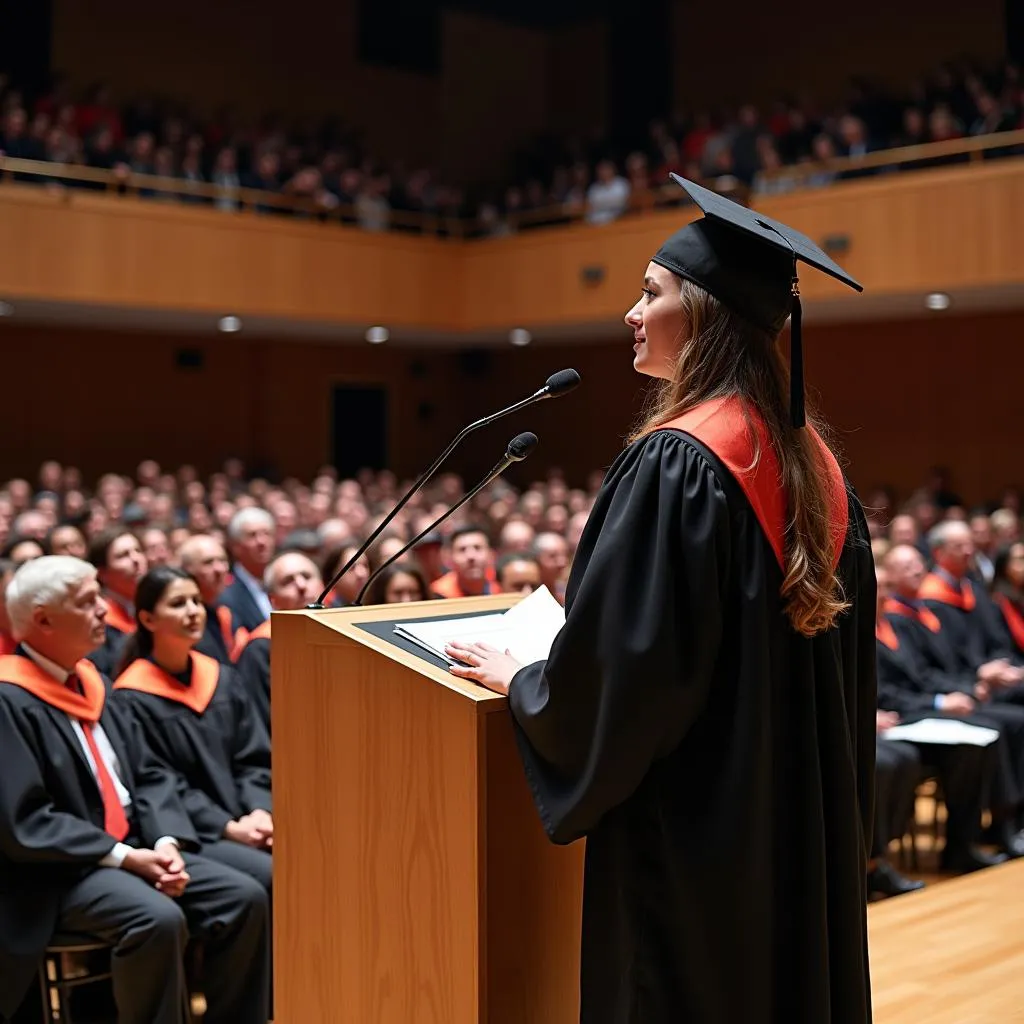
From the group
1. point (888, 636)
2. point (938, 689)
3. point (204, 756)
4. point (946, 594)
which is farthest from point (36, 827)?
point (946, 594)

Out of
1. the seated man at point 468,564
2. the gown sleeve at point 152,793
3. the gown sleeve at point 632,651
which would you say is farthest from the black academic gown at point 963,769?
the gown sleeve at point 632,651

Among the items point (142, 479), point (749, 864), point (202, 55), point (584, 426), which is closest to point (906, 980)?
point (749, 864)

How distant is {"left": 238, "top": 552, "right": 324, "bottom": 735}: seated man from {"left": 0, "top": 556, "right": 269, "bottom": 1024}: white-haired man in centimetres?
78

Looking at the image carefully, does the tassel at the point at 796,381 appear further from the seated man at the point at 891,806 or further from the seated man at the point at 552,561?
the seated man at the point at 552,561

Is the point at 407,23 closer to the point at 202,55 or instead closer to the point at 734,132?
the point at 202,55

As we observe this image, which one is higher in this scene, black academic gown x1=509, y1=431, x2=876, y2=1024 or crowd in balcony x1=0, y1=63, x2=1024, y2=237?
crowd in balcony x1=0, y1=63, x2=1024, y2=237

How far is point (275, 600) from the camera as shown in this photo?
18.9ft

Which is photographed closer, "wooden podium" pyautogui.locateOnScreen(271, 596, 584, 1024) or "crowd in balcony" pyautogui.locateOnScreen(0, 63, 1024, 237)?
"wooden podium" pyautogui.locateOnScreen(271, 596, 584, 1024)

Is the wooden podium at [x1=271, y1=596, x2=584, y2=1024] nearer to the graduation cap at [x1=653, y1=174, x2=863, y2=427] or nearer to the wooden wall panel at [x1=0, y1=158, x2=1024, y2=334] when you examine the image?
the graduation cap at [x1=653, y1=174, x2=863, y2=427]

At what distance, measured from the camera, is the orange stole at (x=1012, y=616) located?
7824 mm

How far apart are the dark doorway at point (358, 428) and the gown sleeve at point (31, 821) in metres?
16.3

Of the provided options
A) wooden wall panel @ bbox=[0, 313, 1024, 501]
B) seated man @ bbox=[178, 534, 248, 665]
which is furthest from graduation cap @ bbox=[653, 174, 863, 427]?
wooden wall panel @ bbox=[0, 313, 1024, 501]

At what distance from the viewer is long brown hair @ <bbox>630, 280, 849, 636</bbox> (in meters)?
2.31

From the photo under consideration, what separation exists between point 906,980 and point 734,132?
42.4 ft
